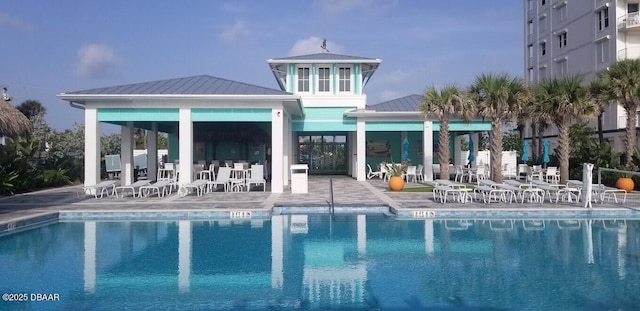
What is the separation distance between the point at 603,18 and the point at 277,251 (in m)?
34.5

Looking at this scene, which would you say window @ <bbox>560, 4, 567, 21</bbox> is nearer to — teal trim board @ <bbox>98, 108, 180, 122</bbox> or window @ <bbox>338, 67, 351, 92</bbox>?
window @ <bbox>338, 67, 351, 92</bbox>

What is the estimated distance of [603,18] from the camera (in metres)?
34.8

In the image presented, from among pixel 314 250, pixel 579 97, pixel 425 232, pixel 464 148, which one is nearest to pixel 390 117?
pixel 579 97

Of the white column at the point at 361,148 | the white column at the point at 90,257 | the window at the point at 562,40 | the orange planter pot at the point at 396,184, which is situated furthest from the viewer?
the window at the point at 562,40

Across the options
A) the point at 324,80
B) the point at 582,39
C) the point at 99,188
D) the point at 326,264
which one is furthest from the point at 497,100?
the point at 582,39

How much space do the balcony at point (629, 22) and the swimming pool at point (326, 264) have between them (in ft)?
80.9

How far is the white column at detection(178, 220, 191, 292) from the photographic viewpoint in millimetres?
7188

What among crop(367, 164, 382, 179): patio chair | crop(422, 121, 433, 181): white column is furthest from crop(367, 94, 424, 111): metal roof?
crop(367, 164, 382, 179): patio chair

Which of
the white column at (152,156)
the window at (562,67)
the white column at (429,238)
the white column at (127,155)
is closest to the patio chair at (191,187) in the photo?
the white column at (127,155)

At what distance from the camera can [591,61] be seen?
119ft

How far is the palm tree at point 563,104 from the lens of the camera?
18.9m

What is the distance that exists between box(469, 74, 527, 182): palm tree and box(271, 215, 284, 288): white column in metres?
9.95

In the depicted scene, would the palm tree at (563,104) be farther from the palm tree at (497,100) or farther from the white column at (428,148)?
the white column at (428,148)

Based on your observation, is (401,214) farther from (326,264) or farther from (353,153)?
(353,153)
